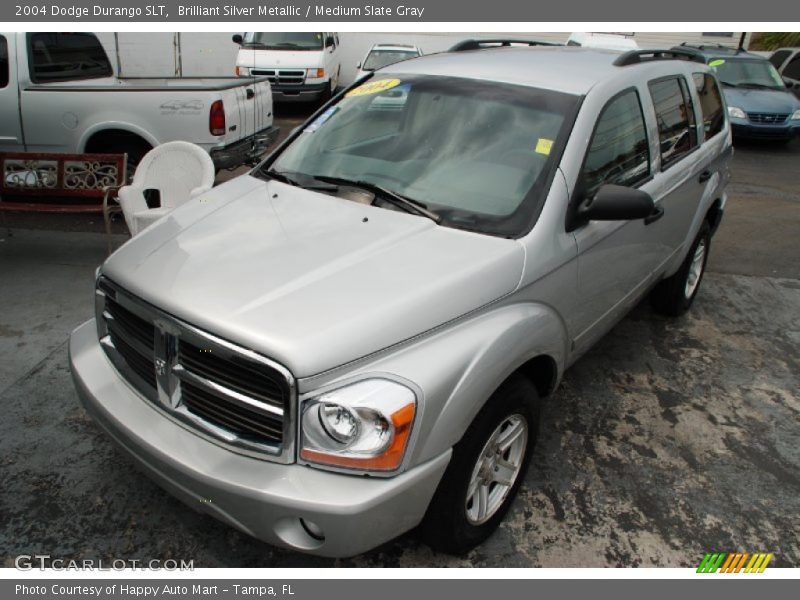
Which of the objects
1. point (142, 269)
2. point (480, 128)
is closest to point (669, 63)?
point (480, 128)

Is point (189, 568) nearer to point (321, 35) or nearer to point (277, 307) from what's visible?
point (277, 307)

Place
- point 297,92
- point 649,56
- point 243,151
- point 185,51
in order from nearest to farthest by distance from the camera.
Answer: point 649,56 → point 243,151 → point 297,92 → point 185,51

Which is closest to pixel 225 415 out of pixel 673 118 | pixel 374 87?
pixel 374 87

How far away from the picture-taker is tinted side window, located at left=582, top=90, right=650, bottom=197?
293 centimetres

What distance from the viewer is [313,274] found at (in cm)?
226

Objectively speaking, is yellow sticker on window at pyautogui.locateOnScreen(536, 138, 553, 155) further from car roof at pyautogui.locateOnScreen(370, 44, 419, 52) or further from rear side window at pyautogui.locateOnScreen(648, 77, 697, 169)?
car roof at pyautogui.locateOnScreen(370, 44, 419, 52)

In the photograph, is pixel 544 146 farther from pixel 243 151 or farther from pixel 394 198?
pixel 243 151

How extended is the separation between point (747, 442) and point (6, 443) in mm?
3815

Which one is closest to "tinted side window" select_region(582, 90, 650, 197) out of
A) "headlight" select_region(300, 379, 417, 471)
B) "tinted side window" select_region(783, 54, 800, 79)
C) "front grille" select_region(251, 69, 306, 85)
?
"headlight" select_region(300, 379, 417, 471)

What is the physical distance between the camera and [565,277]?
2.74 m

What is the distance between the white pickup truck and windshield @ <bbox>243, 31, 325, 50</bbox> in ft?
23.2

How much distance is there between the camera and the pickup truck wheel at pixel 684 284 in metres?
4.55

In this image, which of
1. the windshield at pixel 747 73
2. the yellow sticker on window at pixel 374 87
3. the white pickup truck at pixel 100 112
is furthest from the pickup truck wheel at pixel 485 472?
the windshield at pixel 747 73

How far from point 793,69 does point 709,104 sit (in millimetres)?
12439
